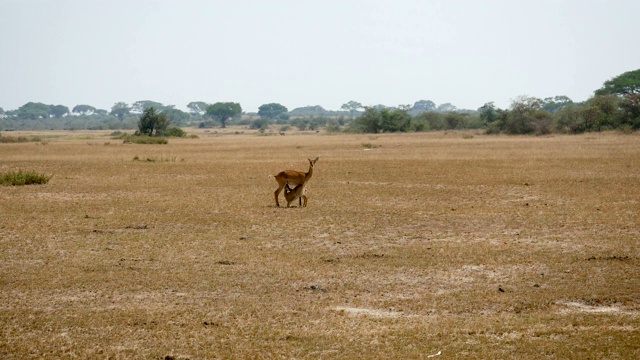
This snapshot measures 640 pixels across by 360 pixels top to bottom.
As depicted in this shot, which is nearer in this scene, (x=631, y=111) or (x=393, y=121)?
(x=631, y=111)

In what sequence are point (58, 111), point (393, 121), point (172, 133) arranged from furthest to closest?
point (58, 111)
point (393, 121)
point (172, 133)

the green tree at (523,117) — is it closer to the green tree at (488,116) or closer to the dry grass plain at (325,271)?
the green tree at (488,116)

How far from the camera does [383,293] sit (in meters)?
9.48

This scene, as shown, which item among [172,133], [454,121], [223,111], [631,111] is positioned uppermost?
[631,111]

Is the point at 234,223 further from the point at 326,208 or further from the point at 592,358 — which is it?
the point at 592,358

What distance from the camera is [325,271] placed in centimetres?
1070

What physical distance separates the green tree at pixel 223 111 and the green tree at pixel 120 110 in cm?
4631

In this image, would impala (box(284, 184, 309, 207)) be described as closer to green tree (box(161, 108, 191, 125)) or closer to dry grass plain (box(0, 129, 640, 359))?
dry grass plain (box(0, 129, 640, 359))

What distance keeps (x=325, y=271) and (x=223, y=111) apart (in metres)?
126

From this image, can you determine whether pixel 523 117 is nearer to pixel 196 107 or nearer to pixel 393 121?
pixel 393 121

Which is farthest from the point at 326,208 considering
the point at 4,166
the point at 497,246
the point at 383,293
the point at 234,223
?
the point at 4,166

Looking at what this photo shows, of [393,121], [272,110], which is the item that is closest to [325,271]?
[393,121]

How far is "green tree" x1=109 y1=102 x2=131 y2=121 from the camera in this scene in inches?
6959

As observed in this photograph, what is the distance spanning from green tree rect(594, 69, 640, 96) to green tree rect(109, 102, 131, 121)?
119 meters
